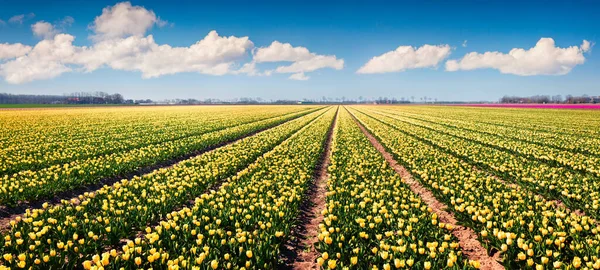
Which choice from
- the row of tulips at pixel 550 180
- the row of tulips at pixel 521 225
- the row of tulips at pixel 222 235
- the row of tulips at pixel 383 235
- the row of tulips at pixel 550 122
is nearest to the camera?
the row of tulips at pixel 222 235

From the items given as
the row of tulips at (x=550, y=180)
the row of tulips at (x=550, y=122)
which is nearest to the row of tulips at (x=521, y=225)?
the row of tulips at (x=550, y=180)

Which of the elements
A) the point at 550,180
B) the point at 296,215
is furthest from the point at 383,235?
the point at 550,180

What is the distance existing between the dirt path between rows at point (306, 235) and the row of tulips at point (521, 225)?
310 cm

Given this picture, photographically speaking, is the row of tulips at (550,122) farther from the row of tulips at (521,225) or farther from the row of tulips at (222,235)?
the row of tulips at (222,235)

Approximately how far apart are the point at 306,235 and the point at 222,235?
1.90 metres

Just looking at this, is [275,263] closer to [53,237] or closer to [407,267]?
[407,267]

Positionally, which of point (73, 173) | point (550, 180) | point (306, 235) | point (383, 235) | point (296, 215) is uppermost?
point (73, 173)

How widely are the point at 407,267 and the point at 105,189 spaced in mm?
7772

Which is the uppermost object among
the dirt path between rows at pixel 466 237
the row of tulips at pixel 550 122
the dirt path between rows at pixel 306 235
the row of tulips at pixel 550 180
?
the row of tulips at pixel 550 122

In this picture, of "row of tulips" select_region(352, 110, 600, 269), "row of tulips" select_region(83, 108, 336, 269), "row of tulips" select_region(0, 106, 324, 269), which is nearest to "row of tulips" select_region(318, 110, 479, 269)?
"row of tulips" select_region(352, 110, 600, 269)

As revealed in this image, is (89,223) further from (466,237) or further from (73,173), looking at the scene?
(466,237)

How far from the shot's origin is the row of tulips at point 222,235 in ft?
15.3

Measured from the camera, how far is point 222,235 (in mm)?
5629

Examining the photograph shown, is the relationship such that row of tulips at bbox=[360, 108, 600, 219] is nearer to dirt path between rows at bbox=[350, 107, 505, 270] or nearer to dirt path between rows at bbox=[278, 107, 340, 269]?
dirt path between rows at bbox=[350, 107, 505, 270]
